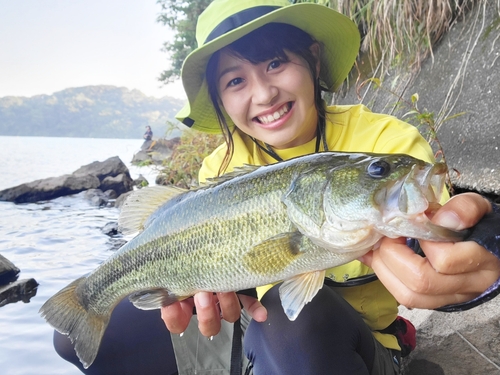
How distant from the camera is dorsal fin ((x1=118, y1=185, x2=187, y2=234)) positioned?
1973 millimetres

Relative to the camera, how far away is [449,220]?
117cm

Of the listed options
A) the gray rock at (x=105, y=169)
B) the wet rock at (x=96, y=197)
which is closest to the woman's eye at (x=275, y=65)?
the wet rock at (x=96, y=197)

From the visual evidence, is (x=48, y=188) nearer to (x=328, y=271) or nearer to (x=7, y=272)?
(x=7, y=272)

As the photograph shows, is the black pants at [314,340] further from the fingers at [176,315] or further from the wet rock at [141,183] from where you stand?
the wet rock at [141,183]

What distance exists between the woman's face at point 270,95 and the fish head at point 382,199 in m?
0.81

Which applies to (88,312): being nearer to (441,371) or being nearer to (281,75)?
(281,75)

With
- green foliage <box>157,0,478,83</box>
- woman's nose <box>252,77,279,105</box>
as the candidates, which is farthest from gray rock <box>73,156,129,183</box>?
woman's nose <box>252,77,279,105</box>

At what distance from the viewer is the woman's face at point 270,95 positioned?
2.17 m

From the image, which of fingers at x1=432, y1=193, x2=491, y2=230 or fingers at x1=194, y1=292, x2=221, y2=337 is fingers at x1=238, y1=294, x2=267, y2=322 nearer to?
fingers at x1=194, y1=292, x2=221, y2=337

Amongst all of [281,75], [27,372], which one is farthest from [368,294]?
[27,372]

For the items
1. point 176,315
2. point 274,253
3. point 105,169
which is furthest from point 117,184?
point 274,253

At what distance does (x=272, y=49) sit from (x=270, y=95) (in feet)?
0.85

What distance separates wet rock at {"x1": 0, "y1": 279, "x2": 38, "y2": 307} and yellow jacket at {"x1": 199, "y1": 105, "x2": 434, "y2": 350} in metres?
3.55

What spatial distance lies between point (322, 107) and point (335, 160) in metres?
0.97
